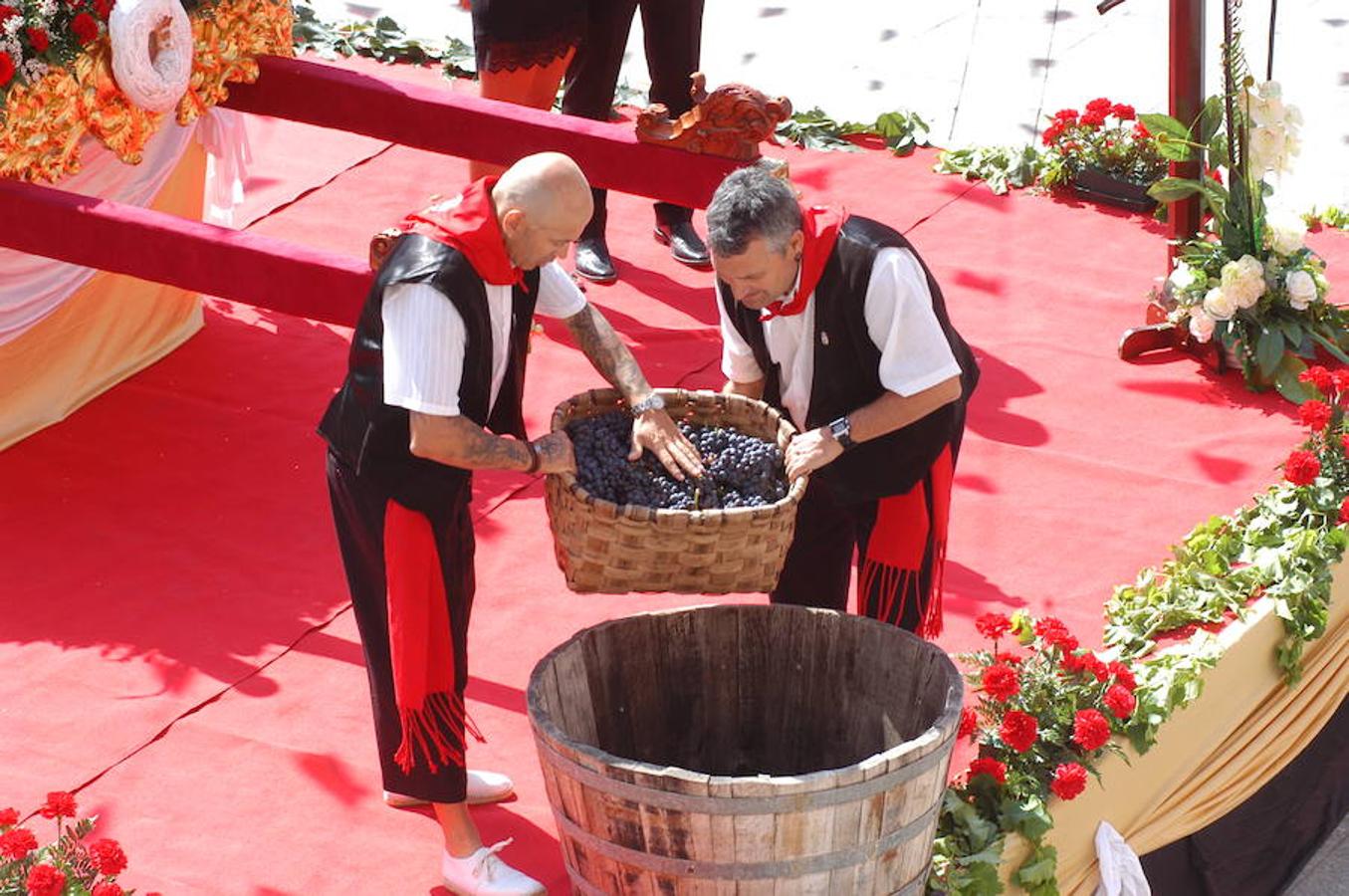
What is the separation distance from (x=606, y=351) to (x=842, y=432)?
1.49ft

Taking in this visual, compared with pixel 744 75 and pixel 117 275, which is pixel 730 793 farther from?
pixel 744 75

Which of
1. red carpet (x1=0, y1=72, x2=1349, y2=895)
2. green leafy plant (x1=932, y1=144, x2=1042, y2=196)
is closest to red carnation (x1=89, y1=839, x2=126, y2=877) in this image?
red carpet (x1=0, y1=72, x2=1349, y2=895)

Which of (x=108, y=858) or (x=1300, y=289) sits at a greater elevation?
(x=1300, y=289)

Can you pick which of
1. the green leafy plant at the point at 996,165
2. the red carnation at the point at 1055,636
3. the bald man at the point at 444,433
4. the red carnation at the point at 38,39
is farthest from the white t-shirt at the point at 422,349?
the green leafy plant at the point at 996,165

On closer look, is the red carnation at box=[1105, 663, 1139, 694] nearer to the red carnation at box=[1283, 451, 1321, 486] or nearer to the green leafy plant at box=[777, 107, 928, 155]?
the red carnation at box=[1283, 451, 1321, 486]

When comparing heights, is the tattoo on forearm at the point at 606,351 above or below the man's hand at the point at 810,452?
above

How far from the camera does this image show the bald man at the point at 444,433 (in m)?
3.03

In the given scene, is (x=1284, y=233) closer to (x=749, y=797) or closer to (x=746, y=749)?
(x=746, y=749)

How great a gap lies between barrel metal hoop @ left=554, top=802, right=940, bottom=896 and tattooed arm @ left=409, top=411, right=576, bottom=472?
566 mm

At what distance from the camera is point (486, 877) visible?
11.1 feet

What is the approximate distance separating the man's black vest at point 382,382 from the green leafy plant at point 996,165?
3439mm

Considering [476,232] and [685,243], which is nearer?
[476,232]

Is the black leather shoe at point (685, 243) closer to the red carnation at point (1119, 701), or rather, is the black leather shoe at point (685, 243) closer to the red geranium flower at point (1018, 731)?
the red carnation at point (1119, 701)

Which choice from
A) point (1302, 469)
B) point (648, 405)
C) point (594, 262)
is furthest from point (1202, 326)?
point (648, 405)
